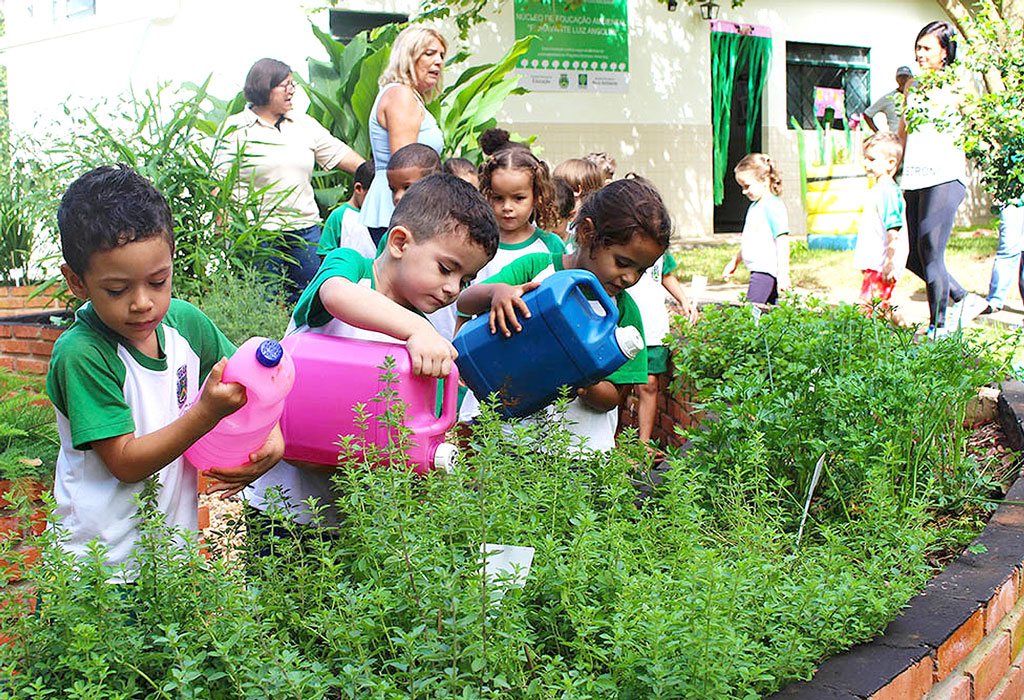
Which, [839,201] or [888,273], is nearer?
[888,273]

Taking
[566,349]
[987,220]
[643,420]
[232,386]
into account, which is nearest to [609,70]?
[987,220]

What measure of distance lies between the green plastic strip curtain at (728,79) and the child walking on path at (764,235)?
778 centimetres

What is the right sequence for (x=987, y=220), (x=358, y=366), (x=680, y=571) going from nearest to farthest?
(x=680, y=571) → (x=358, y=366) → (x=987, y=220)

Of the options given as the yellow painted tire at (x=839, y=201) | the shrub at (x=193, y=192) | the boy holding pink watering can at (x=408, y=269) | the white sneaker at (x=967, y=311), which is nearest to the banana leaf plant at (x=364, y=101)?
the shrub at (x=193, y=192)

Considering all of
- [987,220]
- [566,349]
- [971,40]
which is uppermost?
[971,40]

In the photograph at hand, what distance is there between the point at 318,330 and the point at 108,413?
560mm

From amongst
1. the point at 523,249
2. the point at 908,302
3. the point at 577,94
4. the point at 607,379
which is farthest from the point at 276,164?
the point at 577,94

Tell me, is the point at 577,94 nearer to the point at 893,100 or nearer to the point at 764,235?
the point at 893,100

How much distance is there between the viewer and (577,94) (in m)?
12.3

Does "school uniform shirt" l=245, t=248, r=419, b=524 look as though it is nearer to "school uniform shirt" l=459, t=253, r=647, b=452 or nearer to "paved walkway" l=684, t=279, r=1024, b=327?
"school uniform shirt" l=459, t=253, r=647, b=452

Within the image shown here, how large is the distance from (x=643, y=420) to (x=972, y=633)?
1977 millimetres

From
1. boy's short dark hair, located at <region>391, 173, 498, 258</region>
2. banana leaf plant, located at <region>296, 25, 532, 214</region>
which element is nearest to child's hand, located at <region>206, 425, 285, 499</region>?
boy's short dark hair, located at <region>391, 173, 498, 258</region>

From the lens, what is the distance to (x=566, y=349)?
235 cm

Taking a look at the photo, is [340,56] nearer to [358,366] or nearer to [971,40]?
[971,40]
